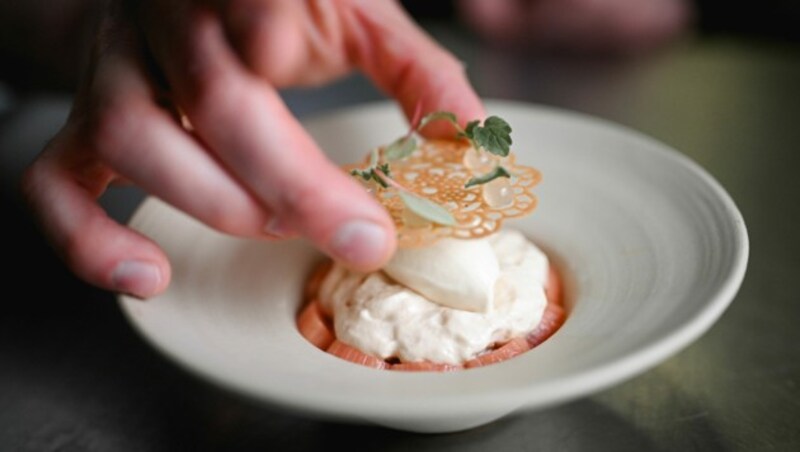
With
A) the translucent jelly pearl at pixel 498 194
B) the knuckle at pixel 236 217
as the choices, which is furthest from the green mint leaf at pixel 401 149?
the knuckle at pixel 236 217

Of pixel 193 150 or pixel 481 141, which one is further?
pixel 481 141

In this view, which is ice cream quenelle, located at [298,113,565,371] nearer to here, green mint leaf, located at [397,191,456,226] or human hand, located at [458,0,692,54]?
green mint leaf, located at [397,191,456,226]

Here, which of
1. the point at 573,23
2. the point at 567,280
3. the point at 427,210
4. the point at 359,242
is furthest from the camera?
the point at 573,23

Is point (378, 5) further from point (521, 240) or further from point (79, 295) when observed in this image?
point (79, 295)

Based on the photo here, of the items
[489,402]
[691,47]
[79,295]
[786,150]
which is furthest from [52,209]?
[691,47]

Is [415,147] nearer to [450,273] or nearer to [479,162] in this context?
[479,162]

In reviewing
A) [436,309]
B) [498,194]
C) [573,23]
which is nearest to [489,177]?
[498,194]
